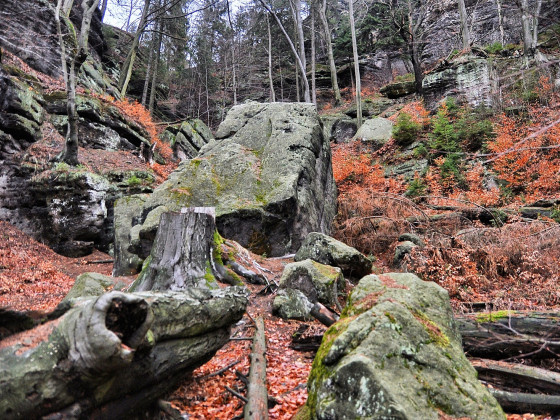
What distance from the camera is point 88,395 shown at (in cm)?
210

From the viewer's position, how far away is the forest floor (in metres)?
3.33

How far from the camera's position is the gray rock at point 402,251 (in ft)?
28.8

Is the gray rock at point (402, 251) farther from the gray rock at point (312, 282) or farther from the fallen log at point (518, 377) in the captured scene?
the fallen log at point (518, 377)

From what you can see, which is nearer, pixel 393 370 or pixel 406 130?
pixel 393 370

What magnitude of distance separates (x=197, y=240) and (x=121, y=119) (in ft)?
51.2

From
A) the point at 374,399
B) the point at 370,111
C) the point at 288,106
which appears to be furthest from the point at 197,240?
the point at 370,111

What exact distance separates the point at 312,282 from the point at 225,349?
6.78 feet

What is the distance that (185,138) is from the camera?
2233 cm

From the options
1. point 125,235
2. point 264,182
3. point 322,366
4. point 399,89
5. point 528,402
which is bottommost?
point 528,402

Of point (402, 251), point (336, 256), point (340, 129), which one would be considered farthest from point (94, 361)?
point (340, 129)

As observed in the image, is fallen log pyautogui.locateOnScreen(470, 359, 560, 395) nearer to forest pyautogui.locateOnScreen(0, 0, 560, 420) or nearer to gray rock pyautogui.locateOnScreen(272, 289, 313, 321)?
forest pyautogui.locateOnScreen(0, 0, 560, 420)

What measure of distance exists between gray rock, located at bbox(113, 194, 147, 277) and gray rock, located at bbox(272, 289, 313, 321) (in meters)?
4.58

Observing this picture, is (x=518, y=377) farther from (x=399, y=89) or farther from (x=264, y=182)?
(x=399, y=89)

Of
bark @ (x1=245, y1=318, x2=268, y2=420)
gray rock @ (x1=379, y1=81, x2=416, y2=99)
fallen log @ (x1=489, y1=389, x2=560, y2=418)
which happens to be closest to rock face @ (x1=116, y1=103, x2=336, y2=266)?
bark @ (x1=245, y1=318, x2=268, y2=420)
